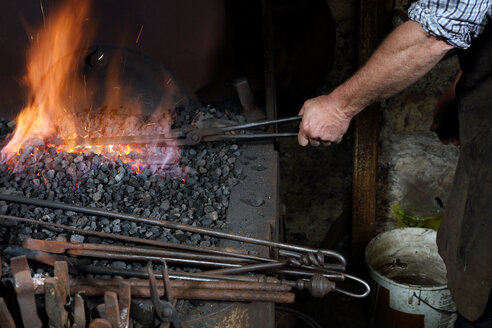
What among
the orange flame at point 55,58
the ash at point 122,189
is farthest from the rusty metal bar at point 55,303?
the orange flame at point 55,58

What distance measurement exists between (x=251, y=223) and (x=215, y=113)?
37.4 inches

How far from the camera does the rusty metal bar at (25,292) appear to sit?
47.7 inches

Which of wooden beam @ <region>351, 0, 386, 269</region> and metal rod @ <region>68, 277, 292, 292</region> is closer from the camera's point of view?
metal rod @ <region>68, 277, 292, 292</region>

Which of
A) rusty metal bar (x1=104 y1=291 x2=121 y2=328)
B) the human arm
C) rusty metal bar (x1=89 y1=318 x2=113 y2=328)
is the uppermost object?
the human arm

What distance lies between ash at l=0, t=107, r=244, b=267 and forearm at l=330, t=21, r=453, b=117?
71cm

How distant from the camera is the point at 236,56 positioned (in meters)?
2.94

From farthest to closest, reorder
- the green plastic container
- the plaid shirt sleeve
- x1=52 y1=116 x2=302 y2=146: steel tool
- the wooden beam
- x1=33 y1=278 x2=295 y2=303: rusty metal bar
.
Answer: the green plastic container
the wooden beam
x1=52 y1=116 x2=302 y2=146: steel tool
x1=33 y1=278 x2=295 y2=303: rusty metal bar
the plaid shirt sleeve

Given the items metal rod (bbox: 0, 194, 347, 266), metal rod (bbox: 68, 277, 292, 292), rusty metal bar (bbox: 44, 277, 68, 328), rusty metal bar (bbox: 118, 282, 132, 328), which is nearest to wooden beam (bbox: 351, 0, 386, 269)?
metal rod (bbox: 0, 194, 347, 266)

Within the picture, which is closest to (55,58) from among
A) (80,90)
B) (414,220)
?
(80,90)

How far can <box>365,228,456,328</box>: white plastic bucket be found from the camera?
8.58 feet

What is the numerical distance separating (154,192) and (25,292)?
93 centimetres

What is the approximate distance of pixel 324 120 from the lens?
76.3 inches

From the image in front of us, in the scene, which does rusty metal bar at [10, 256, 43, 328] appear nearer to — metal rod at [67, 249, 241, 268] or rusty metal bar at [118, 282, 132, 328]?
rusty metal bar at [118, 282, 132, 328]

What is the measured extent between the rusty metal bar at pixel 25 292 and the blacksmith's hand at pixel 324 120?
1.22 m
